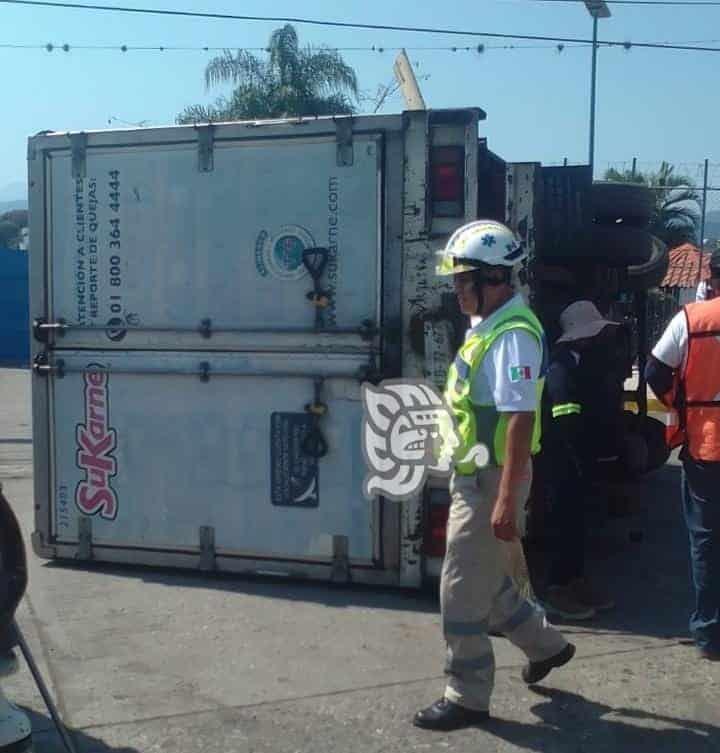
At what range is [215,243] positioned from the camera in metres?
5.73

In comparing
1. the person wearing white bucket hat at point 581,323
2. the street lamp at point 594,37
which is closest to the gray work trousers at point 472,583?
the person wearing white bucket hat at point 581,323

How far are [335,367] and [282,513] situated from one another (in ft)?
2.63

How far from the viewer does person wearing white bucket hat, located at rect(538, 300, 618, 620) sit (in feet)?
17.7

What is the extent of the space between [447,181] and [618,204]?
1941 mm

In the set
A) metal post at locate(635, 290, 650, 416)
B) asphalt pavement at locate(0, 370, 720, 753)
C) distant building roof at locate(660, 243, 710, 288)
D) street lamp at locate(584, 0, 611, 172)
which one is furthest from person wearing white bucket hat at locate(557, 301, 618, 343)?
distant building roof at locate(660, 243, 710, 288)

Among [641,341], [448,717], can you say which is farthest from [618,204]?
[448,717]

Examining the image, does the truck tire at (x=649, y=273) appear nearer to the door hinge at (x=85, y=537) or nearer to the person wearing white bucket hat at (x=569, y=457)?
the person wearing white bucket hat at (x=569, y=457)

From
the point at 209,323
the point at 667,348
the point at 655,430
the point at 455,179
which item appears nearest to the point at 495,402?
the point at 667,348

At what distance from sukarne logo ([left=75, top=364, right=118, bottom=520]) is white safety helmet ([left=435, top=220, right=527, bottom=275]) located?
2.46m

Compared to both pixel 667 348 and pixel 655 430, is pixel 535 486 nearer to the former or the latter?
pixel 667 348

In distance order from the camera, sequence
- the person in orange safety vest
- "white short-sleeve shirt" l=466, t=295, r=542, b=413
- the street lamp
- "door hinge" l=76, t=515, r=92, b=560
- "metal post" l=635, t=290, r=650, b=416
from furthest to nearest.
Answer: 1. the street lamp
2. "metal post" l=635, t=290, r=650, b=416
3. "door hinge" l=76, t=515, r=92, b=560
4. the person in orange safety vest
5. "white short-sleeve shirt" l=466, t=295, r=542, b=413

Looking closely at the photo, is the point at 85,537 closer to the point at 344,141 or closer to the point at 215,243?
the point at 215,243

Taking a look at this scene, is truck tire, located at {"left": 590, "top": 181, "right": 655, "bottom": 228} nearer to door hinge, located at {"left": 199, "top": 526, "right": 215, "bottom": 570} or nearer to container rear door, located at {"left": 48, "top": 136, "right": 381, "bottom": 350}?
container rear door, located at {"left": 48, "top": 136, "right": 381, "bottom": 350}

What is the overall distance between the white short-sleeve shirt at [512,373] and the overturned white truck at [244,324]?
4.39ft
